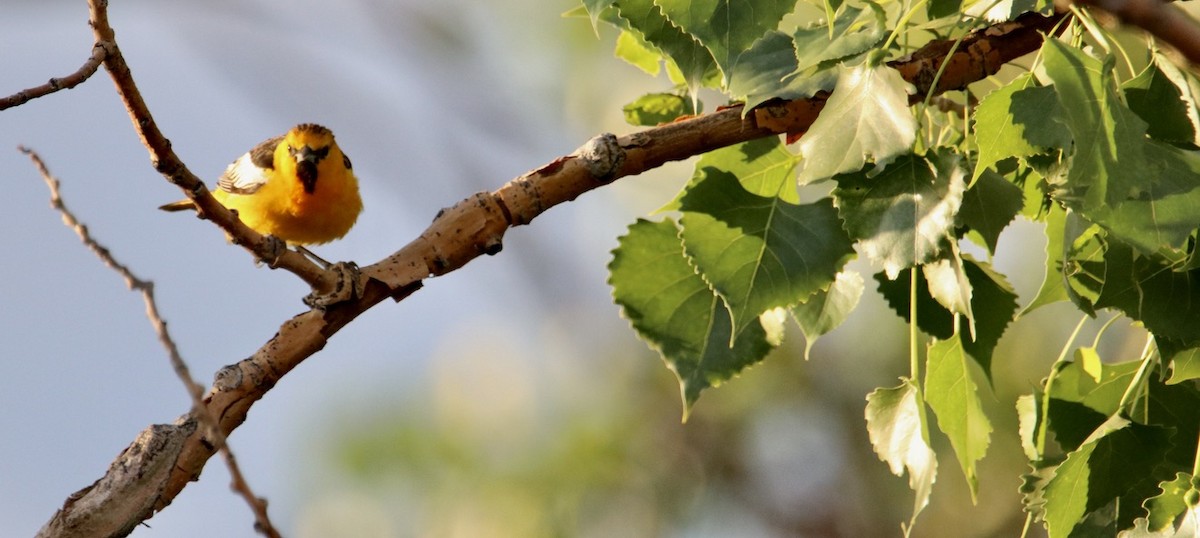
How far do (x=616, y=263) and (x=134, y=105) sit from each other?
0.55m

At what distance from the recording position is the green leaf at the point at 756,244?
3.94ft

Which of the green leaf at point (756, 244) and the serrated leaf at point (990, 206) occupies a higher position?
the green leaf at point (756, 244)

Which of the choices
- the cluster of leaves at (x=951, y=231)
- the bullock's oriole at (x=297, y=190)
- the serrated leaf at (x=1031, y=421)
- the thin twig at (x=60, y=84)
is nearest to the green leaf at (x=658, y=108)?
the cluster of leaves at (x=951, y=231)

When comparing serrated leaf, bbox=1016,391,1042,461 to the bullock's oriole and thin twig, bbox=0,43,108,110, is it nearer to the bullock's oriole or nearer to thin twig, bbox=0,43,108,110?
thin twig, bbox=0,43,108,110

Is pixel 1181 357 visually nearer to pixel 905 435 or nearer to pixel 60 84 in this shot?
pixel 905 435

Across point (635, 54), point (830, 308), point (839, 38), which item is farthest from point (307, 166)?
point (839, 38)

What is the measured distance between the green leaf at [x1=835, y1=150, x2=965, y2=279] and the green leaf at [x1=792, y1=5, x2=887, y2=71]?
0.13 m

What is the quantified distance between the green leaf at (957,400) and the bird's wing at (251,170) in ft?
6.89

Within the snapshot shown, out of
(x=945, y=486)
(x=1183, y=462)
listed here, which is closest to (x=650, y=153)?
(x=1183, y=462)

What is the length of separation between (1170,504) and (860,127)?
481mm

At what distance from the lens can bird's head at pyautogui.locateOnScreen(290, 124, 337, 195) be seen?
115 inches

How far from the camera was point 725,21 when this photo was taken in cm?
114

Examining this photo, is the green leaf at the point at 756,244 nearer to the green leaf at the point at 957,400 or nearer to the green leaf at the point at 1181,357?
the green leaf at the point at 957,400

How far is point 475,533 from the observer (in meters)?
2.94
